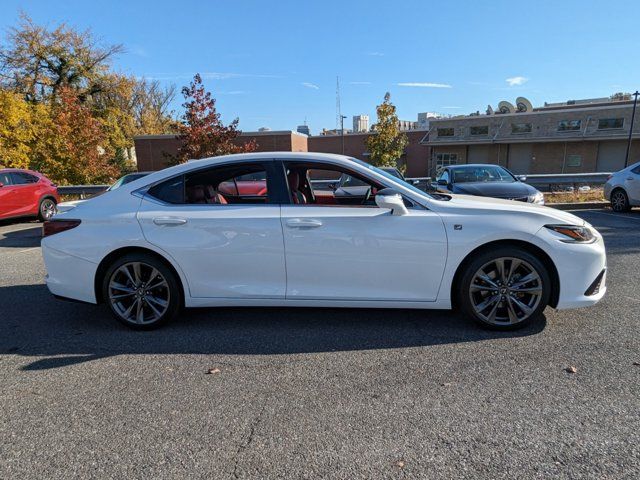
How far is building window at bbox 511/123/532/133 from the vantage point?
4077 centimetres

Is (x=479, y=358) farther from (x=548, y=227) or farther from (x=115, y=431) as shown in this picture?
(x=115, y=431)

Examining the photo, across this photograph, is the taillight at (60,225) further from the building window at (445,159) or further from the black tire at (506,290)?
the building window at (445,159)

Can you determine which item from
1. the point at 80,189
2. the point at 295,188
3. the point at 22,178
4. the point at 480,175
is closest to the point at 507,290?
the point at 295,188

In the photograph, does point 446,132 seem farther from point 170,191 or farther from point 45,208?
point 170,191

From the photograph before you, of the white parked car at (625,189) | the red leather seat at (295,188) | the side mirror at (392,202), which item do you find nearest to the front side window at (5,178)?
the red leather seat at (295,188)

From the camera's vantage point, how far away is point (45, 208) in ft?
39.9

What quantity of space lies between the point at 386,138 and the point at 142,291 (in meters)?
22.2

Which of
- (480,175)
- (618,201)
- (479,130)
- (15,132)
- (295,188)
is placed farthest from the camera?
(479,130)

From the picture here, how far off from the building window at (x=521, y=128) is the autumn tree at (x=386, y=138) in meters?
21.7

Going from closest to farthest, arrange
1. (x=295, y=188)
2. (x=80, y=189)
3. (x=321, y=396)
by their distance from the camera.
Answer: (x=321, y=396), (x=295, y=188), (x=80, y=189)

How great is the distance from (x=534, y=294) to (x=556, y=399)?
116cm

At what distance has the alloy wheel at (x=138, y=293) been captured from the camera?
157 inches

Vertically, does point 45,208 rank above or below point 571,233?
below

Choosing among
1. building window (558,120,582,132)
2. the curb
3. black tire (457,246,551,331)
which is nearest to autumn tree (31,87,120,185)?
the curb
